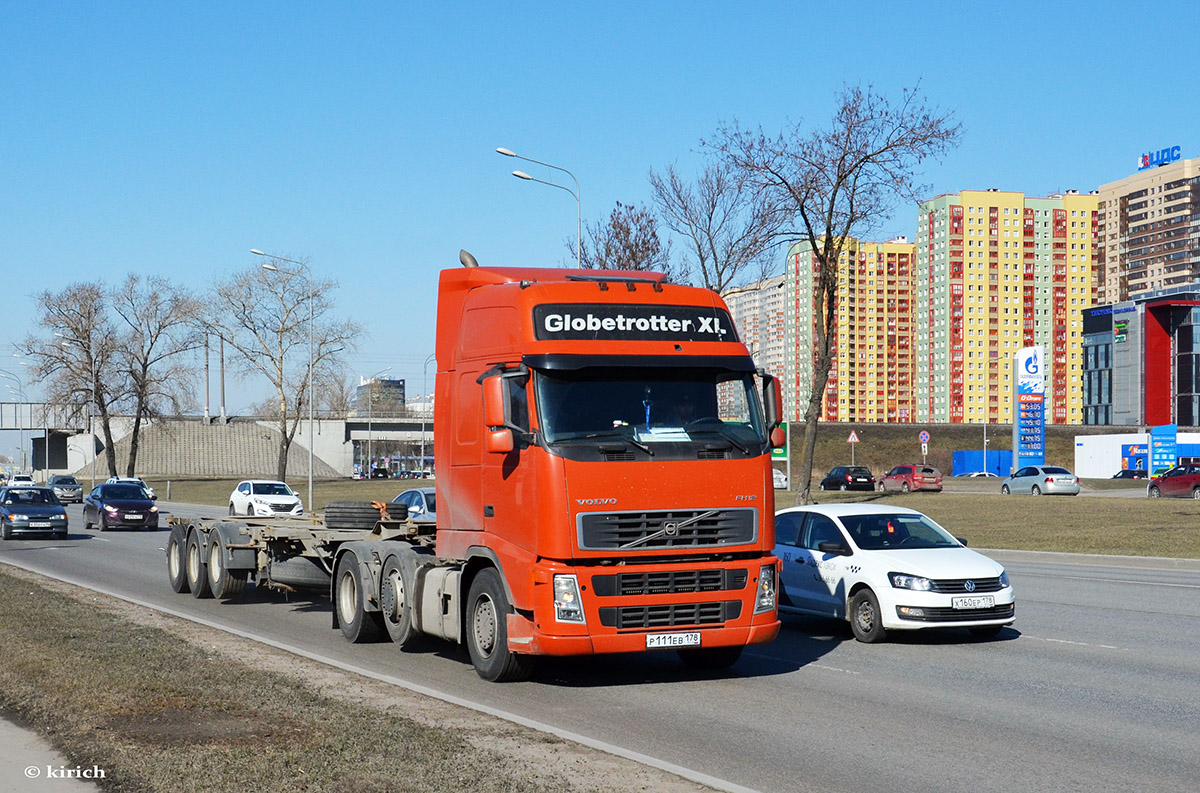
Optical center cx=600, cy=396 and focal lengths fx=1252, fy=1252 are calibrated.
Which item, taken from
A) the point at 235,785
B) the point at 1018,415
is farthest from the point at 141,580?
the point at 1018,415

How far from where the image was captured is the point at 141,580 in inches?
867

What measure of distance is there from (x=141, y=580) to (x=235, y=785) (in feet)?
54.5

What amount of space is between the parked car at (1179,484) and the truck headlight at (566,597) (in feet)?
152

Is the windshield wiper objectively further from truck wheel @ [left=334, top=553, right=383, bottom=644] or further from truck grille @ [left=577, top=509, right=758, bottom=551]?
truck wheel @ [left=334, top=553, right=383, bottom=644]

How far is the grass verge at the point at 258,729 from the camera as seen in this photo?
693 centimetres

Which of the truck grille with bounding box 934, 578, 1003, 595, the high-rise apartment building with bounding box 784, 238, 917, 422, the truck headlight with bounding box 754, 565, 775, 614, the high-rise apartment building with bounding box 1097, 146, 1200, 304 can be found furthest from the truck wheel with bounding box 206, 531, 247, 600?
the high-rise apartment building with bounding box 1097, 146, 1200, 304

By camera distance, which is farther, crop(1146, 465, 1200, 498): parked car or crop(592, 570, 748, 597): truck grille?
crop(1146, 465, 1200, 498): parked car

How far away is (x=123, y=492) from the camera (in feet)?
140

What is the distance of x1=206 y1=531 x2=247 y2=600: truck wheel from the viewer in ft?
58.5

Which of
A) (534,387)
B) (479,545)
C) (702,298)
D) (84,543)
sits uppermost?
(702,298)

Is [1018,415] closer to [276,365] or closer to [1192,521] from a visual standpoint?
[1192,521]

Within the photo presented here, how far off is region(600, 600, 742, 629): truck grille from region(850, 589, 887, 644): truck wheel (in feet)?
11.8

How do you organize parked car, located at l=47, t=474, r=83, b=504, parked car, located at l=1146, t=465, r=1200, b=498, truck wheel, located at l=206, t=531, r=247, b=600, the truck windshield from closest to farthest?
the truck windshield → truck wheel, located at l=206, t=531, r=247, b=600 → parked car, located at l=1146, t=465, r=1200, b=498 → parked car, located at l=47, t=474, r=83, b=504

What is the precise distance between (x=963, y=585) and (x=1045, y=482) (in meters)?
47.4
